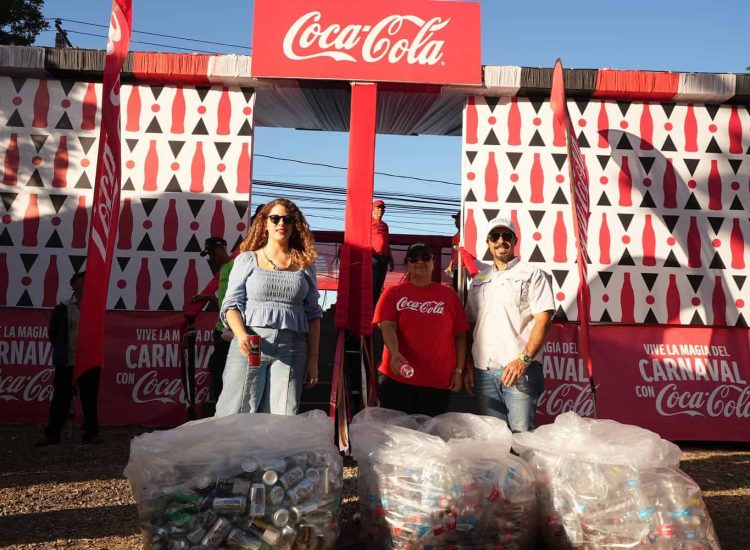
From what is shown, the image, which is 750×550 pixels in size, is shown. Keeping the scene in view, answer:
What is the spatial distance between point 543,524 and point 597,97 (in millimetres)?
5574

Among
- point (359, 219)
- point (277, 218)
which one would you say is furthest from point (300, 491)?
point (359, 219)

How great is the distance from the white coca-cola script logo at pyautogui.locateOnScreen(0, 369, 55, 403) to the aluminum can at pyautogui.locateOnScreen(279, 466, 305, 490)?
17.1 ft

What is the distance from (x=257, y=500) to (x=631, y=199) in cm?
601

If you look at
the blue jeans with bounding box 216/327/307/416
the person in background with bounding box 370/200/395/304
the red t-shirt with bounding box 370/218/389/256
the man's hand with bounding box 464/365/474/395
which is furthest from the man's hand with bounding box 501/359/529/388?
the red t-shirt with bounding box 370/218/389/256

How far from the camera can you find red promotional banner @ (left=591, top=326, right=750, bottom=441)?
25.2 ft

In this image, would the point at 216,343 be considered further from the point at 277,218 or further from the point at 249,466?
the point at 249,466

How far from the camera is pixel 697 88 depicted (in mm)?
7938

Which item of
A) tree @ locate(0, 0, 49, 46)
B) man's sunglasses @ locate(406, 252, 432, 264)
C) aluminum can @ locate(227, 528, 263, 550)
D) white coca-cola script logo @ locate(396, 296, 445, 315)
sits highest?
tree @ locate(0, 0, 49, 46)

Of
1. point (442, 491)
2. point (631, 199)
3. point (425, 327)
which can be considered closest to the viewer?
point (442, 491)

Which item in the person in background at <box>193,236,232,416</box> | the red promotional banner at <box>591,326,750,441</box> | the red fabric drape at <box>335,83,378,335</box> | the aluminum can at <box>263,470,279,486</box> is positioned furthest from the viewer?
the red promotional banner at <box>591,326,750,441</box>

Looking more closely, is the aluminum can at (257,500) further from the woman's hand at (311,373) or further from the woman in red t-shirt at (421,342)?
the woman in red t-shirt at (421,342)

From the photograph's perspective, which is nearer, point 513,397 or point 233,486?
point 233,486

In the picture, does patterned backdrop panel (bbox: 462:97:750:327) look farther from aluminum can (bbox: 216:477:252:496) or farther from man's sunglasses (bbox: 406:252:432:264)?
aluminum can (bbox: 216:477:252:496)

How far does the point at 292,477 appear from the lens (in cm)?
318
